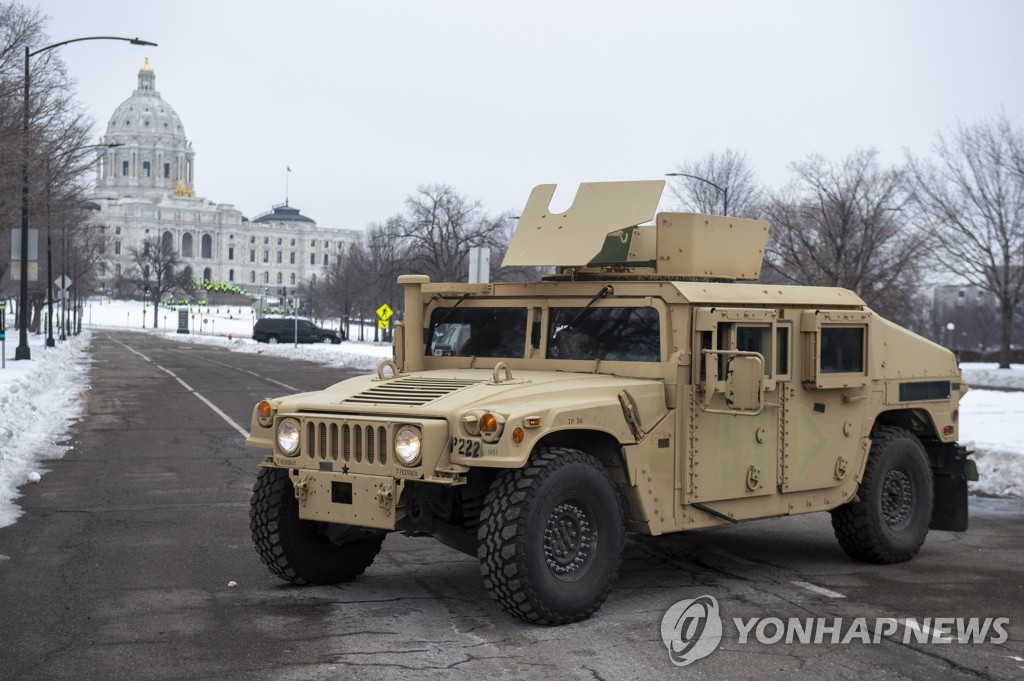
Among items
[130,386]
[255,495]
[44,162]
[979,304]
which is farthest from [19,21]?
[979,304]

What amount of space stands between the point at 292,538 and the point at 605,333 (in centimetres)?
242

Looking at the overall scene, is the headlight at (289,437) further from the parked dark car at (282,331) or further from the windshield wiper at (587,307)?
the parked dark car at (282,331)

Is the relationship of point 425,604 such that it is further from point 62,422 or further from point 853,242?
point 853,242

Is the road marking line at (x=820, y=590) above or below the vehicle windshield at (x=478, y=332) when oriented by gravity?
below

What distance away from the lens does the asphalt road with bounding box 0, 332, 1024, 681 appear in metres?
6.39

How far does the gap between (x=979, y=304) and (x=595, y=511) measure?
117 meters

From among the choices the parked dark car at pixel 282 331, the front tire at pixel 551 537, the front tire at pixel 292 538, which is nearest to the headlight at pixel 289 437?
the front tire at pixel 292 538

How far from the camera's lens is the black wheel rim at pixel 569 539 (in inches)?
280

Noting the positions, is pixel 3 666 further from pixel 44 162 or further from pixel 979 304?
pixel 979 304

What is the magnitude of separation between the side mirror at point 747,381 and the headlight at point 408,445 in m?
2.04

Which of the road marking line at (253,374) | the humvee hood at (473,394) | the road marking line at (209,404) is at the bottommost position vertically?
the road marking line at (209,404)

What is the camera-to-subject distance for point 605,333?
836 cm

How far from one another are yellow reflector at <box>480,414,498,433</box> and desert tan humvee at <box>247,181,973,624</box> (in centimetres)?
1

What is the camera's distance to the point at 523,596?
6.89 meters
